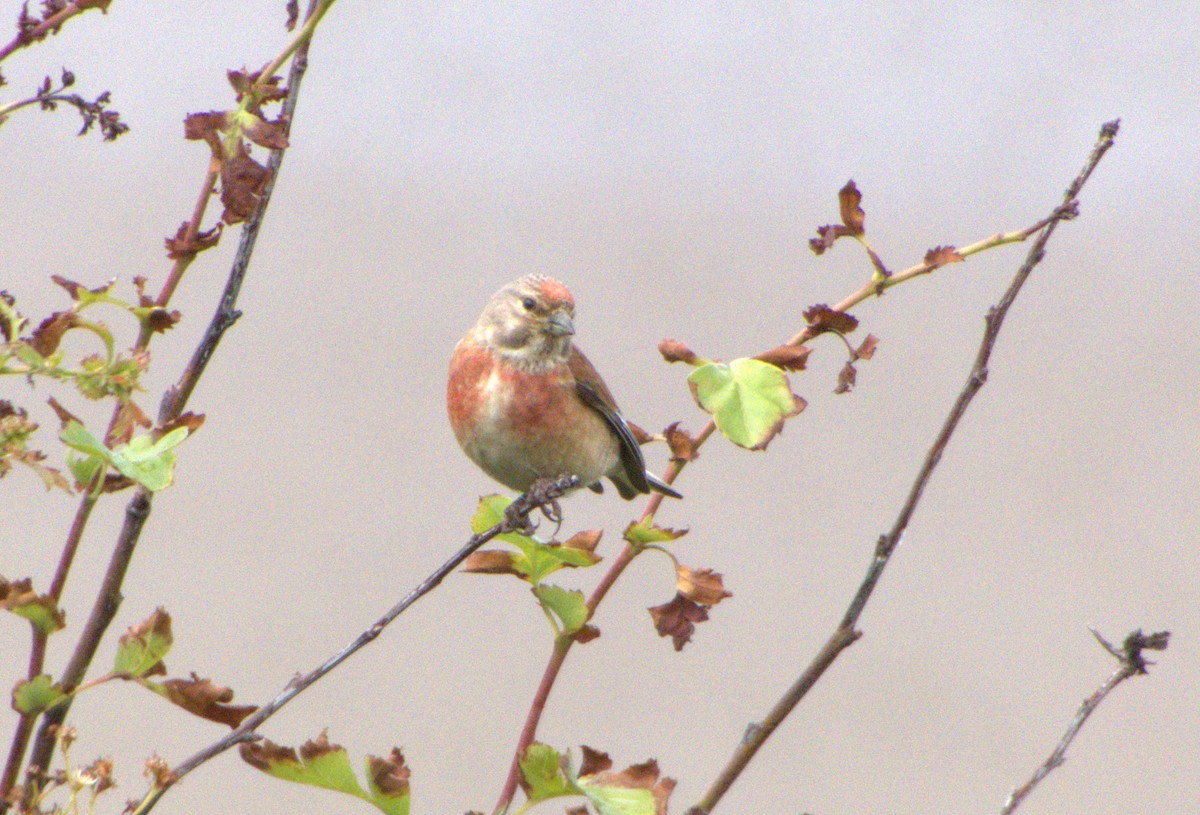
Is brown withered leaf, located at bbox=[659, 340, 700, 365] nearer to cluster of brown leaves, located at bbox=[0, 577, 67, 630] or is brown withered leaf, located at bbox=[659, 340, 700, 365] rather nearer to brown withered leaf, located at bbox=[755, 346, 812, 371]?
brown withered leaf, located at bbox=[755, 346, 812, 371]

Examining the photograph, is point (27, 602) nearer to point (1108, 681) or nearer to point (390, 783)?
point (390, 783)

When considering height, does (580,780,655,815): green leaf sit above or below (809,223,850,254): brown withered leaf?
below

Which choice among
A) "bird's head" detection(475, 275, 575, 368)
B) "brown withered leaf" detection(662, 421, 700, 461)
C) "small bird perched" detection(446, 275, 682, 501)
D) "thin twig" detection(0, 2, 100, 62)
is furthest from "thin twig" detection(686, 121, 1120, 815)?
"bird's head" detection(475, 275, 575, 368)

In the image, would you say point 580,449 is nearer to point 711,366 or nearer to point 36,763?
point 711,366

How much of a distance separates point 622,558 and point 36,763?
1.82 ft

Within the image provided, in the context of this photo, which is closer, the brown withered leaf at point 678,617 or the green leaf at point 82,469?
the green leaf at point 82,469

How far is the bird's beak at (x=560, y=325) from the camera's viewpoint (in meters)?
3.31

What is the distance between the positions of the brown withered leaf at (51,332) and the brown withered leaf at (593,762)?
0.59 m

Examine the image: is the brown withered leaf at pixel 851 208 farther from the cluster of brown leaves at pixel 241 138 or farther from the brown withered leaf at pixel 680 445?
the cluster of brown leaves at pixel 241 138

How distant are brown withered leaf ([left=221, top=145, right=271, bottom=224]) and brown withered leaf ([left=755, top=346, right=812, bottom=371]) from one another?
486 millimetres

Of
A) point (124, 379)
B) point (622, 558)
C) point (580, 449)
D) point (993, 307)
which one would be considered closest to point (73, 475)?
point (124, 379)

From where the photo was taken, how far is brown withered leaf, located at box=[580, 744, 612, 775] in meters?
1.25

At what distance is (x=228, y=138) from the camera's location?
116 cm

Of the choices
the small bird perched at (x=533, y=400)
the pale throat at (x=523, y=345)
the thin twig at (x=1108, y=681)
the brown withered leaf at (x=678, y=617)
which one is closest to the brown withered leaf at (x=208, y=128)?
the brown withered leaf at (x=678, y=617)
